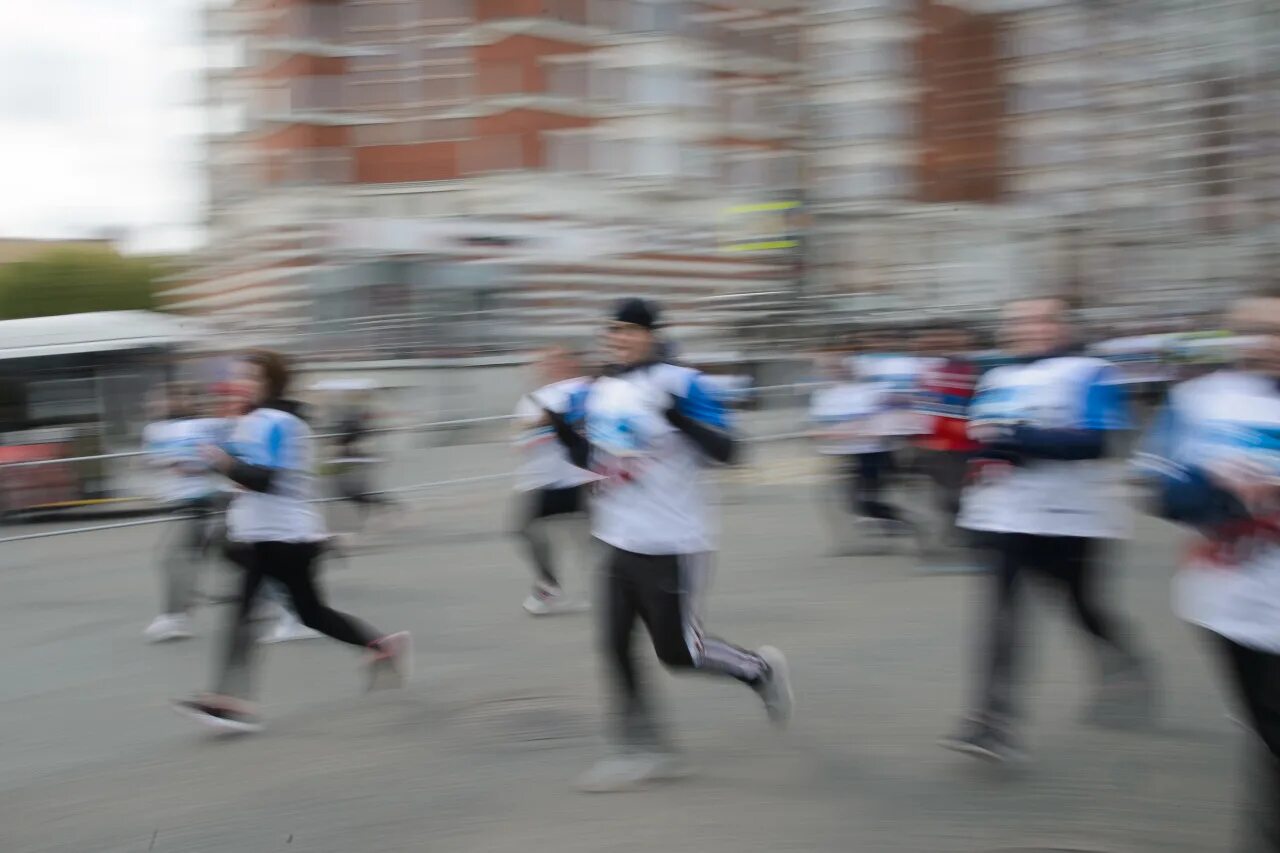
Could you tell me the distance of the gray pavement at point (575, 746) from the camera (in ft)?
15.5

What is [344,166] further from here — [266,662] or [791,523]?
[266,662]

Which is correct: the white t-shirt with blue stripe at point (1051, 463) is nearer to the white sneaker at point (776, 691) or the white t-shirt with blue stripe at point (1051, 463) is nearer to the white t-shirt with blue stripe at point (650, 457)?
the white sneaker at point (776, 691)

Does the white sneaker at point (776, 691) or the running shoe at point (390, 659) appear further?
the running shoe at point (390, 659)

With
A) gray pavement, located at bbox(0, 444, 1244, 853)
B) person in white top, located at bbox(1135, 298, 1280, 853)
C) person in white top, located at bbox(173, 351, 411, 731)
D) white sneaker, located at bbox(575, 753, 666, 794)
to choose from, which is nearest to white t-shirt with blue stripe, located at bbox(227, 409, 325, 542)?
person in white top, located at bbox(173, 351, 411, 731)

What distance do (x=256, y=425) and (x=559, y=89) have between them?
30.1 meters

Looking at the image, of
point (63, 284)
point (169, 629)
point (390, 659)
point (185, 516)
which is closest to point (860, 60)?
point (185, 516)

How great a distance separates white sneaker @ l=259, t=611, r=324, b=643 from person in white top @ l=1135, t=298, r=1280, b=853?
5.53 m

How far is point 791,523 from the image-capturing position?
1252 centimetres

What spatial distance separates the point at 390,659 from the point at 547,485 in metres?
2.59

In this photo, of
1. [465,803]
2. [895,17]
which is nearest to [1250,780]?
[465,803]

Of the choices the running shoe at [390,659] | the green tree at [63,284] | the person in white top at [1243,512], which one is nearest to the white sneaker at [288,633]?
the running shoe at [390,659]

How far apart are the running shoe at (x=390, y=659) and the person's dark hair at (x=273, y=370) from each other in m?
1.16

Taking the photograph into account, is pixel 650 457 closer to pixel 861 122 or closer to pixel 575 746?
pixel 575 746

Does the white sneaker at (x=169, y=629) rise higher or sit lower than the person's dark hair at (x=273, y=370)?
lower
